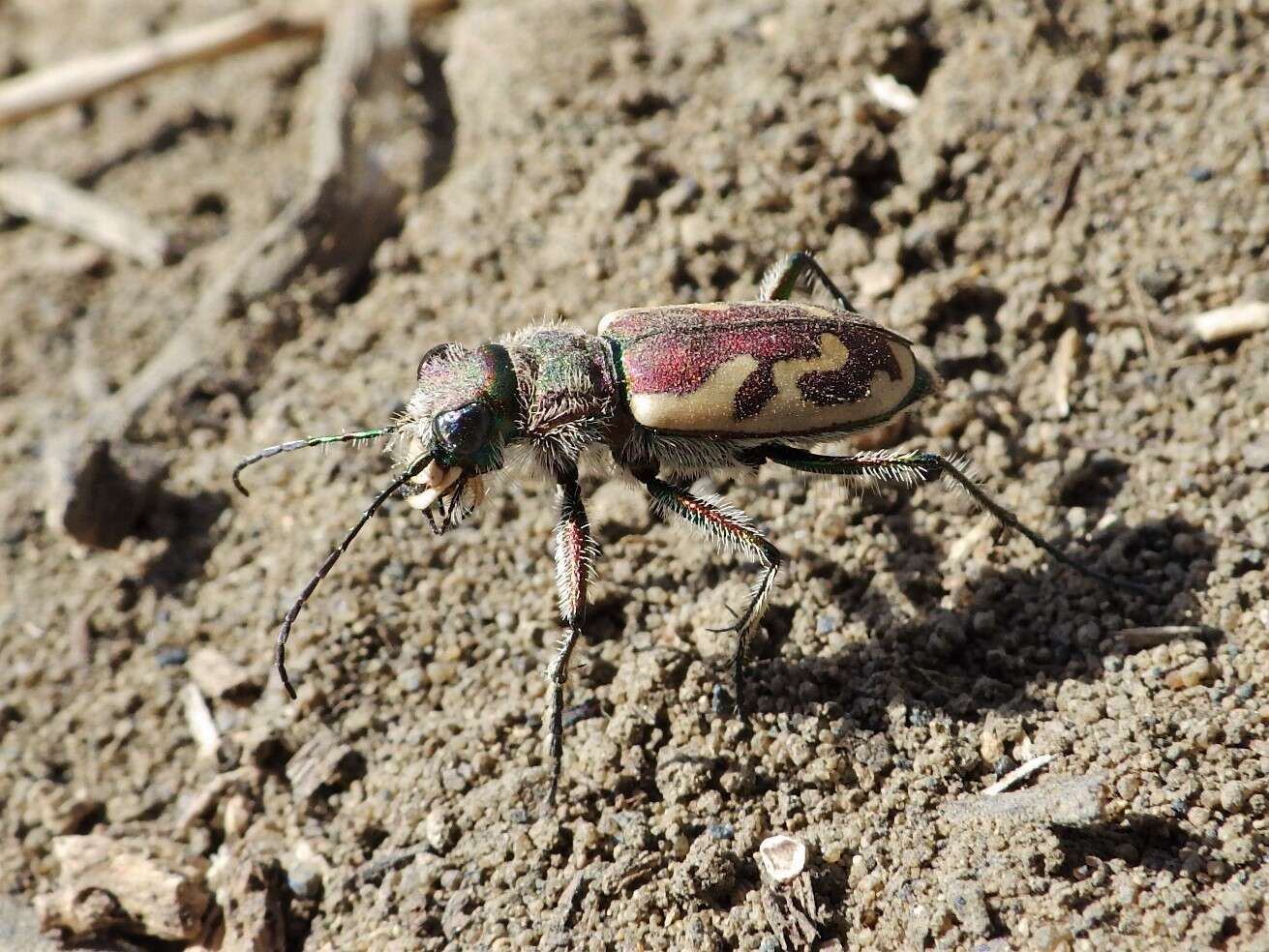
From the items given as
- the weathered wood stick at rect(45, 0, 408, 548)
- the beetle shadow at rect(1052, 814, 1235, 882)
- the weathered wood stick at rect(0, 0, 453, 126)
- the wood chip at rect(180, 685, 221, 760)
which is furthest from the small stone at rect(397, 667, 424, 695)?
the weathered wood stick at rect(0, 0, 453, 126)

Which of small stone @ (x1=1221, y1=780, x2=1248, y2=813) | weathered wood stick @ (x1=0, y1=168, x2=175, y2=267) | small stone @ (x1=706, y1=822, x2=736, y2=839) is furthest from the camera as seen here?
weathered wood stick @ (x1=0, y1=168, x2=175, y2=267)

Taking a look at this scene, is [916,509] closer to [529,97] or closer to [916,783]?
[916,783]

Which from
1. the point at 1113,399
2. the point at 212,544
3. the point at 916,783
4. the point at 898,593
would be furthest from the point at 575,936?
the point at 1113,399

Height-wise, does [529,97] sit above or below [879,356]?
above

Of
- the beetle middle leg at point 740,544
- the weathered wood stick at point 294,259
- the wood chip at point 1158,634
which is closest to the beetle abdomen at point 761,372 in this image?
the beetle middle leg at point 740,544

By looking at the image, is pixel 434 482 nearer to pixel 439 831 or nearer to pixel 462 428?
pixel 462 428

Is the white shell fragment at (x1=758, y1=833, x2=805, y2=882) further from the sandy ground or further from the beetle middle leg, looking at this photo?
the beetle middle leg
